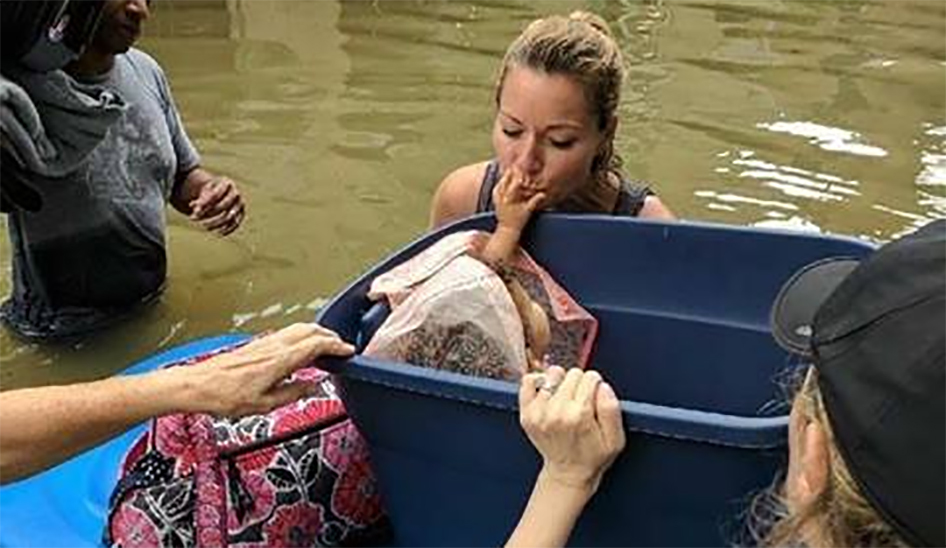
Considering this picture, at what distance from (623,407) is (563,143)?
2.79ft

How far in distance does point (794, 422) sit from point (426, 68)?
13.9ft

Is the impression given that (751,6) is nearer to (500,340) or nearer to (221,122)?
(221,122)

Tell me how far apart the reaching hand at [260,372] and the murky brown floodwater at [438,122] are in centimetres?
130

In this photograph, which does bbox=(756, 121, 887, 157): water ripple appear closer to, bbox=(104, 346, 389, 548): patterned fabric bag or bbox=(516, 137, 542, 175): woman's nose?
bbox=(516, 137, 542, 175): woman's nose

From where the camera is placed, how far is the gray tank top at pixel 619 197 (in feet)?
8.46

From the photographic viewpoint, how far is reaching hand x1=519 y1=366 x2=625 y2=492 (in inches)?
63.7

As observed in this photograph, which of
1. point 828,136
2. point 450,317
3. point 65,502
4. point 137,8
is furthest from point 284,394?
point 828,136

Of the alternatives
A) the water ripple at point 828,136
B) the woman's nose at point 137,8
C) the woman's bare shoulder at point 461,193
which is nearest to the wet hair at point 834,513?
the woman's bare shoulder at point 461,193

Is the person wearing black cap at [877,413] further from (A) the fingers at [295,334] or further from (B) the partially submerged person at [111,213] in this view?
(B) the partially submerged person at [111,213]

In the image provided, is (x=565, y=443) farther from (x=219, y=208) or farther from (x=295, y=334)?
(x=219, y=208)

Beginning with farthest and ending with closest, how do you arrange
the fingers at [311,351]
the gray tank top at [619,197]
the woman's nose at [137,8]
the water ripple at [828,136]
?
the water ripple at [828,136] < the woman's nose at [137,8] < the gray tank top at [619,197] < the fingers at [311,351]

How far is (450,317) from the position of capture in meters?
1.98

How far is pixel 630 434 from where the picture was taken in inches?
65.6

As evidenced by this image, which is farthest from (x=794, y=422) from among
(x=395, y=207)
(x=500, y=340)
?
(x=395, y=207)
